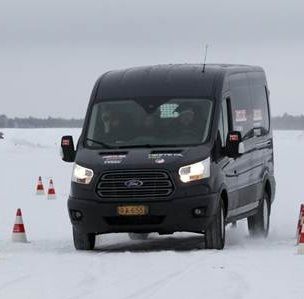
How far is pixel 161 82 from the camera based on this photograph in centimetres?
1316

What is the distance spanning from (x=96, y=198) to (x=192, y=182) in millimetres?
1217

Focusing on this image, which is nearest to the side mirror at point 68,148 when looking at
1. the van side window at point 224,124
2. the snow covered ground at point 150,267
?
the snow covered ground at point 150,267

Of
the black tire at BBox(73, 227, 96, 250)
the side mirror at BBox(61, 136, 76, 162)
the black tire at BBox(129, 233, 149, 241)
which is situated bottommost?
the black tire at BBox(129, 233, 149, 241)

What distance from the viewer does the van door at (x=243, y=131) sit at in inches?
539

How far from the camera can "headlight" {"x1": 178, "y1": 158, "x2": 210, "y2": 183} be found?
39.1ft

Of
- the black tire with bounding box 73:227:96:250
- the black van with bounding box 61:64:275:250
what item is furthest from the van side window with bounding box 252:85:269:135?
the black tire with bounding box 73:227:96:250

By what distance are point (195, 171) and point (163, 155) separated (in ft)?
1.47

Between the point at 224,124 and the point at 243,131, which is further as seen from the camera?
the point at 243,131

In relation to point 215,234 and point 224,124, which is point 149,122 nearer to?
point 224,124

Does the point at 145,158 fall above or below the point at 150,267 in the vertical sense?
above

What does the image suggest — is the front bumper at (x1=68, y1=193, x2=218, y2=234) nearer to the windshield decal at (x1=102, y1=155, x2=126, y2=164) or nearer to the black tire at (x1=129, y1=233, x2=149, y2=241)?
the windshield decal at (x1=102, y1=155, x2=126, y2=164)

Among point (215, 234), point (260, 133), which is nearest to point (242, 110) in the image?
point (260, 133)

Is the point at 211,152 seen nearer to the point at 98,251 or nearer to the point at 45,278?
the point at 98,251

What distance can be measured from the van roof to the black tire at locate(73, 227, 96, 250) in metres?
1.93
